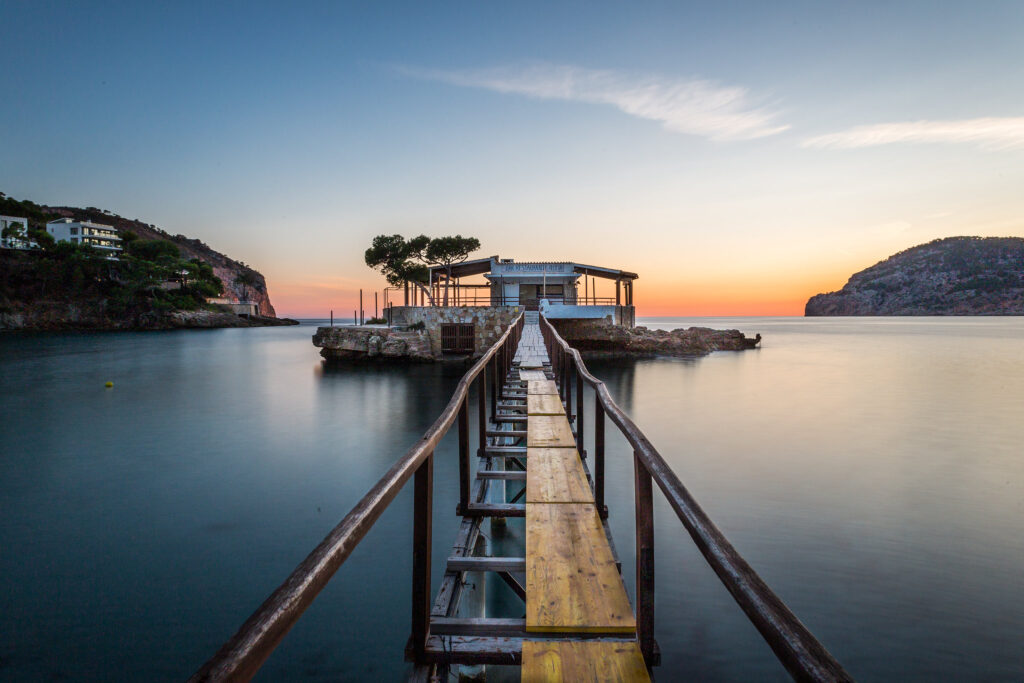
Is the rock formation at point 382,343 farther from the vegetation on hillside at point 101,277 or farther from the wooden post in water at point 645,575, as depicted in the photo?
the vegetation on hillside at point 101,277

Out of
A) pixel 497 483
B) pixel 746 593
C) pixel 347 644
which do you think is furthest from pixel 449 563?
pixel 497 483

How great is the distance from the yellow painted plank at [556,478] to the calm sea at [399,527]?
7.94 feet

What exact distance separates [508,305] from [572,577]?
24.9 m

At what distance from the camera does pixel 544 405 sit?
6.36 metres

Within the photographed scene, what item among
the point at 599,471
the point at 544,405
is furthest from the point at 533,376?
the point at 599,471

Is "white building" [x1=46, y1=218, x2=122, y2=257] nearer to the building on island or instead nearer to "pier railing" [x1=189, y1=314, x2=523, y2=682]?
the building on island

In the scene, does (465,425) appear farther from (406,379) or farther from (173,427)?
(406,379)

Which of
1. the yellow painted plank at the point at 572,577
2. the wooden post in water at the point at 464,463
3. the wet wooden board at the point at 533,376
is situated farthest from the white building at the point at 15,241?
the yellow painted plank at the point at 572,577

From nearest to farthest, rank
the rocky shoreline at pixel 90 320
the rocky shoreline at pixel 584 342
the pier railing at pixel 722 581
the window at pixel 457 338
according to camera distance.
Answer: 1. the pier railing at pixel 722 581
2. the rocky shoreline at pixel 584 342
3. the window at pixel 457 338
4. the rocky shoreline at pixel 90 320

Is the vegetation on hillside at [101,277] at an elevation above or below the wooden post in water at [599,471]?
above

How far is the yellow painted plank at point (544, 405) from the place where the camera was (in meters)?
6.03

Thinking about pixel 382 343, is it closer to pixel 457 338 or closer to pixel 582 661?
pixel 457 338

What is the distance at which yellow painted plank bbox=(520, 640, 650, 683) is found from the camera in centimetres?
184

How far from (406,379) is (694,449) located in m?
13.2
